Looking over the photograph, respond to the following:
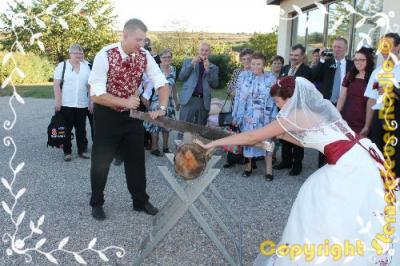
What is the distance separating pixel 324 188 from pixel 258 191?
99.1 inches

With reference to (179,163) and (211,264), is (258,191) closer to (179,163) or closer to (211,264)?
(211,264)

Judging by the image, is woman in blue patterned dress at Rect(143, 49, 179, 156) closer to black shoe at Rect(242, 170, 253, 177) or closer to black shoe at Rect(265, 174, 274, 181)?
black shoe at Rect(242, 170, 253, 177)

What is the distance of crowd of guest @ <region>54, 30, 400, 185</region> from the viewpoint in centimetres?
491

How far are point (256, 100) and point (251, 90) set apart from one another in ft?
0.51

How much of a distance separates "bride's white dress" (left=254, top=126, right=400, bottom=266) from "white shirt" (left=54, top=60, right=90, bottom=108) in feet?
14.5

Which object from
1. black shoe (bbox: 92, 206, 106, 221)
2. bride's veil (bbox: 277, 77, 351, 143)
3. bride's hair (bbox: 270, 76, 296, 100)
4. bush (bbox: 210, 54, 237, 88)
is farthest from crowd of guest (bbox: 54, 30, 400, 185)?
bush (bbox: 210, 54, 237, 88)

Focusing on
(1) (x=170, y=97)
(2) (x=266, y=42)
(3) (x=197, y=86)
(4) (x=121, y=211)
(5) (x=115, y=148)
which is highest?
(2) (x=266, y=42)

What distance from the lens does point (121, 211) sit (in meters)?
4.38

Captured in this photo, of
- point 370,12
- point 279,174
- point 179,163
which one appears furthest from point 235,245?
point 370,12

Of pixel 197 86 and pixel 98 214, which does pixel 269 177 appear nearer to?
pixel 197 86

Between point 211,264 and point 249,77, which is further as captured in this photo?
point 249,77

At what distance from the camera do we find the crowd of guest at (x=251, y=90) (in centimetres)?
491

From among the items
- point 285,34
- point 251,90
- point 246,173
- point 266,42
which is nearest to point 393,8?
point 251,90

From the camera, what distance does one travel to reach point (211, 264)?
3.31 m
